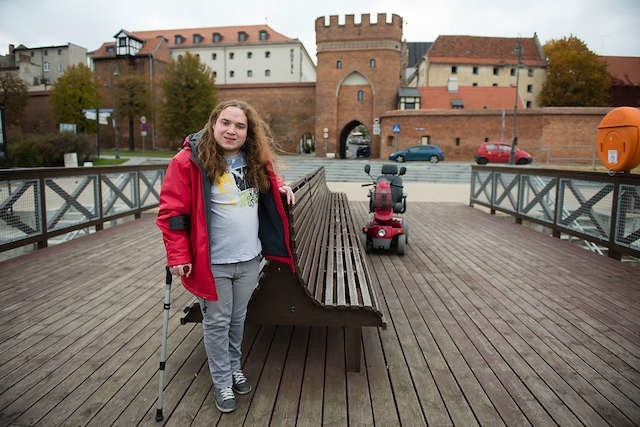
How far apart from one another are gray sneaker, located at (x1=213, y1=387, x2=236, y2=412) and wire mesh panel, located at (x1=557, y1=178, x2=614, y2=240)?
5.95 metres

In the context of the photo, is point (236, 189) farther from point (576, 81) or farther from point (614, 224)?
point (576, 81)

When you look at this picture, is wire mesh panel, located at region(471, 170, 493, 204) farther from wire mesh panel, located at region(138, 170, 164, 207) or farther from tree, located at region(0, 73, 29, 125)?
tree, located at region(0, 73, 29, 125)

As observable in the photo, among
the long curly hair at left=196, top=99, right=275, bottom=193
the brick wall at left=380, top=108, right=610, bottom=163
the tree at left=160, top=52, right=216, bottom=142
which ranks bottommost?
the long curly hair at left=196, top=99, right=275, bottom=193

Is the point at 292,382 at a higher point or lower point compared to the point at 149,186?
lower

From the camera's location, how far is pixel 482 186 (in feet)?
39.7

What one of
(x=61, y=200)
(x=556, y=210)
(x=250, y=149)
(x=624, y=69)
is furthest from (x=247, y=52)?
(x=250, y=149)

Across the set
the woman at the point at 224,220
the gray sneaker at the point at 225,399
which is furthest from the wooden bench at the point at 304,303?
the gray sneaker at the point at 225,399

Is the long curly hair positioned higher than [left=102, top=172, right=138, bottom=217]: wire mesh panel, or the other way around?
the long curly hair

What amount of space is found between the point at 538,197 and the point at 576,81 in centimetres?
4565

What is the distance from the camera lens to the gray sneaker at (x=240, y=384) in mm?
2777

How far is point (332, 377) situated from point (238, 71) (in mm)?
61191

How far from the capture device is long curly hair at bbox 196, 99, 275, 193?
254 centimetres

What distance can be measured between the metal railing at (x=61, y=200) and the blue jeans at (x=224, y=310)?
455 centimetres

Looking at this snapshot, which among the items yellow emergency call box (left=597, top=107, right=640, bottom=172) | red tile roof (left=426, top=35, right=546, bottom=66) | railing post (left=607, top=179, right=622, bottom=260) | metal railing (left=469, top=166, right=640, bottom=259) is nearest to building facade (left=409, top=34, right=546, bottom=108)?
red tile roof (left=426, top=35, right=546, bottom=66)
